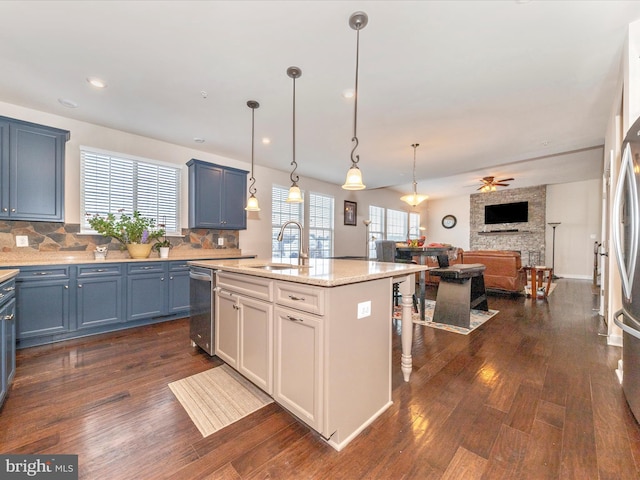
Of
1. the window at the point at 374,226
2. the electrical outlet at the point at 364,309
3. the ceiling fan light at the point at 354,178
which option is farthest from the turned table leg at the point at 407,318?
the window at the point at 374,226

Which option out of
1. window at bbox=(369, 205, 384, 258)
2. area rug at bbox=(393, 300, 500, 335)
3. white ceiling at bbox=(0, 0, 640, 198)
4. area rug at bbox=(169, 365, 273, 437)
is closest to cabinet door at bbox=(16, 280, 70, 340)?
area rug at bbox=(169, 365, 273, 437)

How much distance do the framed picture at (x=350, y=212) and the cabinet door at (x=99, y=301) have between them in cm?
527

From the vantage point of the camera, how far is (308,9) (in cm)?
182

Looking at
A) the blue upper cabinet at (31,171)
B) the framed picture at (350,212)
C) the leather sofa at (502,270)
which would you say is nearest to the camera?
the blue upper cabinet at (31,171)

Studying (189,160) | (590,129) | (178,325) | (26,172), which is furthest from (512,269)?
(26,172)

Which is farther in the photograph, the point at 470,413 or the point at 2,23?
the point at 2,23

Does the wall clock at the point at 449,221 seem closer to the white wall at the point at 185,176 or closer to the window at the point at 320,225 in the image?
the white wall at the point at 185,176

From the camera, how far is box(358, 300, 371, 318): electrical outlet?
1.64 meters

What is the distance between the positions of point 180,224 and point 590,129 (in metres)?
6.16

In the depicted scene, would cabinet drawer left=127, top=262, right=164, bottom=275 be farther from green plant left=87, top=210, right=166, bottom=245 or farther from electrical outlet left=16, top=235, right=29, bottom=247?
electrical outlet left=16, top=235, right=29, bottom=247

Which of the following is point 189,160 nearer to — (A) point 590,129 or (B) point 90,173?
(B) point 90,173

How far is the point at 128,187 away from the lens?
3.96 meters

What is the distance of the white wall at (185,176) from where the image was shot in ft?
11.5

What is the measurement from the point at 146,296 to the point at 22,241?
149 cm
